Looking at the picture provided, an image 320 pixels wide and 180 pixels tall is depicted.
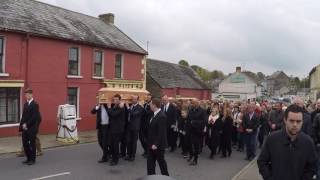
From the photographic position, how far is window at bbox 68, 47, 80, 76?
77.4 ft

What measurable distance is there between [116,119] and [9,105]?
28.4 ft

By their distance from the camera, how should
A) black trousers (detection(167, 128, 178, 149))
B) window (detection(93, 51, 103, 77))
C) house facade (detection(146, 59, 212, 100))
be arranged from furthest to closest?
house facade (detection(146, 59, 212, 100)), window (detection(93, 51, 103, 77)), black trousers (detection(167, 128, 178, 149))

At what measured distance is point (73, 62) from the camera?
23781mm

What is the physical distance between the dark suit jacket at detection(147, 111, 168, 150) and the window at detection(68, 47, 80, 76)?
14381 mm

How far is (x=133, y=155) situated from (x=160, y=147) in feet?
12.7

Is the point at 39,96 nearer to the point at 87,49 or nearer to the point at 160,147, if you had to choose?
the point at 87,49

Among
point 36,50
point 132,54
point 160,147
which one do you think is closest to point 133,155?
point 160,147

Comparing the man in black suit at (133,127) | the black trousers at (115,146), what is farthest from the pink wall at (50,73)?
the black trousers at (115,146)

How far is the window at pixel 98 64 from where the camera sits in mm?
25497

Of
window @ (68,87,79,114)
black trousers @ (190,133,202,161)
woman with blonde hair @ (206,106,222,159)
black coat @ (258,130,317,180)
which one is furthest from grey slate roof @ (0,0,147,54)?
black coat @ (258,130,317,180)

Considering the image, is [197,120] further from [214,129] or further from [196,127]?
[214,129]

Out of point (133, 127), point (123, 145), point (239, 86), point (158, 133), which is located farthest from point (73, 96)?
point (239, 86)

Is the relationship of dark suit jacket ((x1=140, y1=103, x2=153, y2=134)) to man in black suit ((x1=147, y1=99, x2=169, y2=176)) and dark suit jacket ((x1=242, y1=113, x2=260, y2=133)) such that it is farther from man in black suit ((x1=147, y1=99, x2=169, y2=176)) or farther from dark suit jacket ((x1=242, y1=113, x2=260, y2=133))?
man in black suit ((x1=147, y1=99, x2=169, y2=176))

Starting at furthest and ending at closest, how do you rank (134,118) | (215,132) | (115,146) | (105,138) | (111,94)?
(215,132), (111,94), (134,118), (105,138), (115,146)
